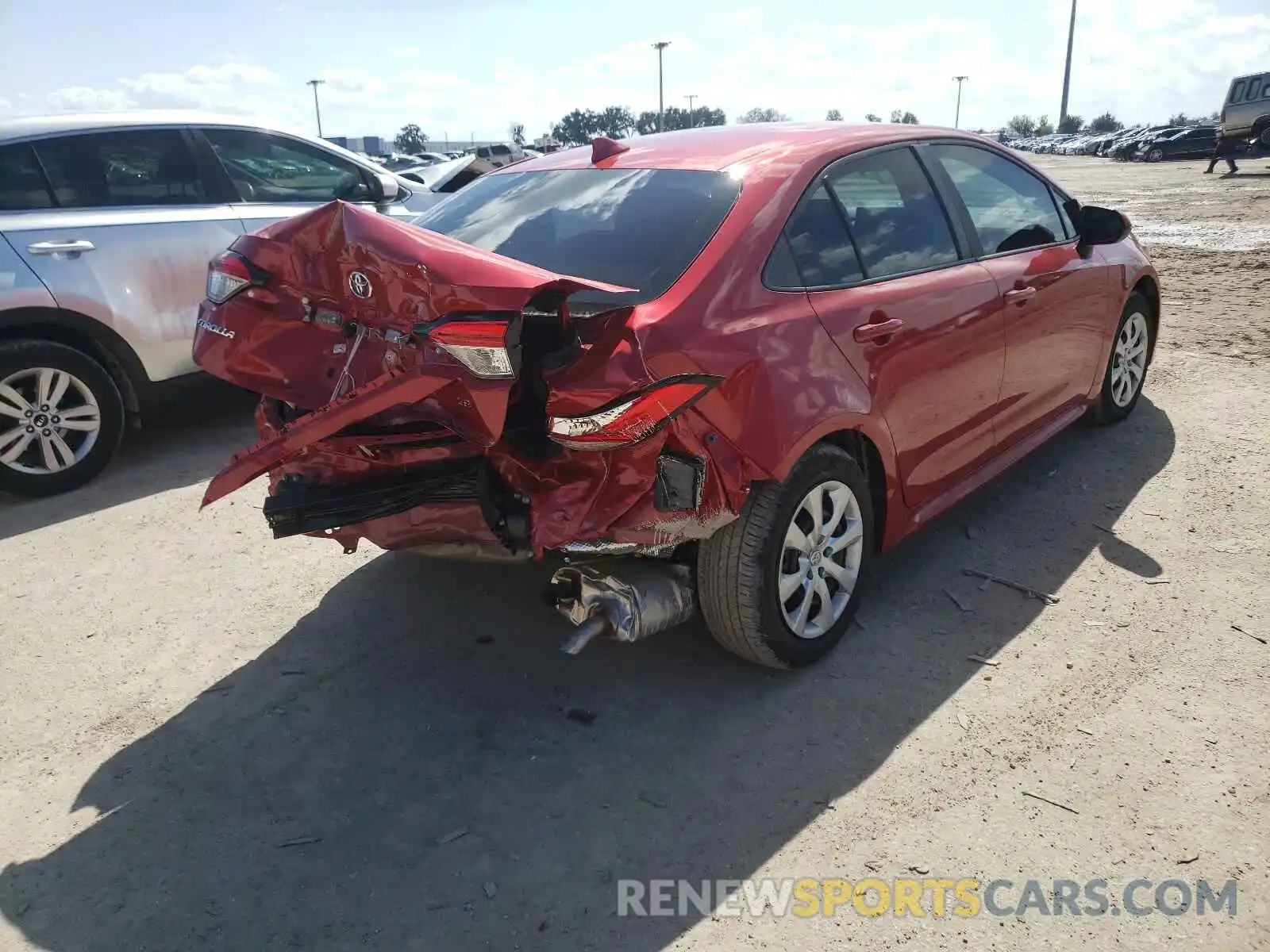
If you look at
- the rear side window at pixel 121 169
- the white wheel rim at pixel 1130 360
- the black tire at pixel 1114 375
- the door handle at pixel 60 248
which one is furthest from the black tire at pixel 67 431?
the white wheel rim at pixel 1130 360

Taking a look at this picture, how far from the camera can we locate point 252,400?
21.2 ft

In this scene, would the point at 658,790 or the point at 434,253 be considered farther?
the point at 658,790

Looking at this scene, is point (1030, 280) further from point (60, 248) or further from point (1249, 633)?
point (60, 248)

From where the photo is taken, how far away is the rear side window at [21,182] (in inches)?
188

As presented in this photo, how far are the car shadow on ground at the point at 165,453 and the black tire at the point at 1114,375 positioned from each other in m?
4.89

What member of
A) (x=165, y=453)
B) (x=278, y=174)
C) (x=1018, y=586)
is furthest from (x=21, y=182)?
(x=1018, y=586)

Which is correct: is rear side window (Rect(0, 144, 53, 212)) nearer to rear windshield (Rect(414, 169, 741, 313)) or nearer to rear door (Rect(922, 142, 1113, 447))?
rear windshield (Rect(414, 169, 741, 313))

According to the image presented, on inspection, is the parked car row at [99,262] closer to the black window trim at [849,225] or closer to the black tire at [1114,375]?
the black window trim at [849,225]

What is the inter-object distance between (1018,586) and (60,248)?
492 centimetres

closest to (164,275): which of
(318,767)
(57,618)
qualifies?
(57,618)

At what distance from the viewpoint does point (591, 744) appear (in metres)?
2.85

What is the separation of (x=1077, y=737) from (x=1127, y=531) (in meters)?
1.62

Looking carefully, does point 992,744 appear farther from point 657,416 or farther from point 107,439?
point 107,439

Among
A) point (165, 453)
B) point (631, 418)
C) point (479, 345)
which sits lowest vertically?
point (165, 453)
